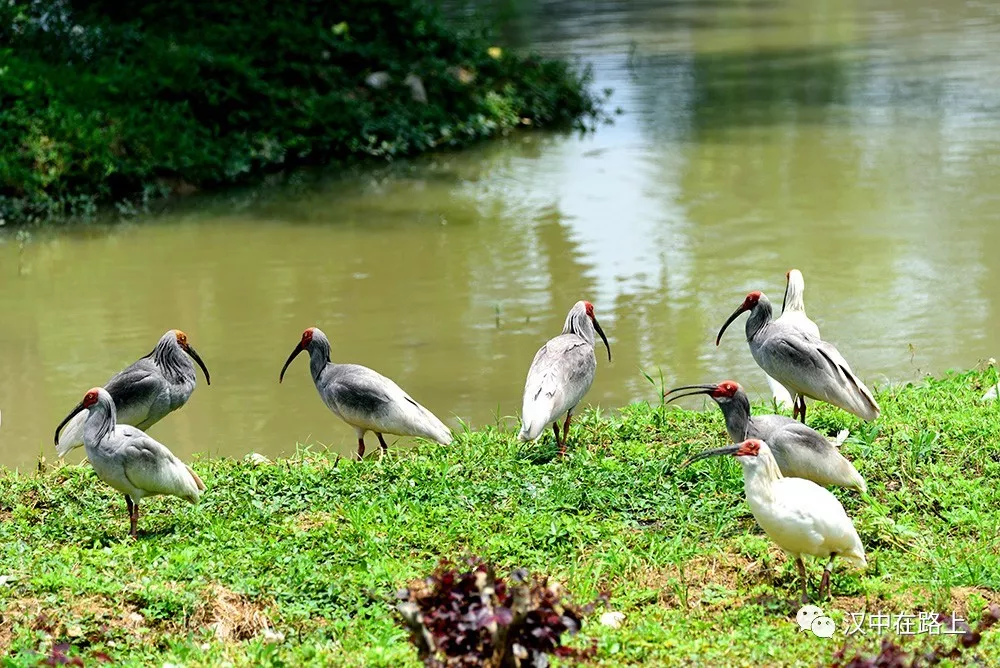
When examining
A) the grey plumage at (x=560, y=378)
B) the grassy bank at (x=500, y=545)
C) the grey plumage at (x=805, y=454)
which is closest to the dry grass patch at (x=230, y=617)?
the grassy bank at (x=500, y=545)

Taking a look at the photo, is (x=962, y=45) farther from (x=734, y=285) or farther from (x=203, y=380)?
(x=203, y=380)

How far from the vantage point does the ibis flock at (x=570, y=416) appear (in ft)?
17.1

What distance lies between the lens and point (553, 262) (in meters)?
12.0

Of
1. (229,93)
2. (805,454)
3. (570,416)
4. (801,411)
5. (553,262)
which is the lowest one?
(553,262)

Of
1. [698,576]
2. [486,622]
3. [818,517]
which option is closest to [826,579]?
[818,517]

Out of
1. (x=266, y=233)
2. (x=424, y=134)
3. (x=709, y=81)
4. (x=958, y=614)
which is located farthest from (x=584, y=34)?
(x=958, y=614)

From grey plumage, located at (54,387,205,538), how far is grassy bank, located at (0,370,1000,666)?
203 millimetres

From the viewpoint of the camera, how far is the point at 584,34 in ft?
76.5

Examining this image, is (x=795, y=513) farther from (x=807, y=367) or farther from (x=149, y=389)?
(x=149, y=389)

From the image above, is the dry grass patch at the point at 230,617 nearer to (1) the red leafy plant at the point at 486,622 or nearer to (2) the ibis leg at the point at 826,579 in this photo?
(1) the red leafy plant at the point at 486,622

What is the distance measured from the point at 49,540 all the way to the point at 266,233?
7367 mm

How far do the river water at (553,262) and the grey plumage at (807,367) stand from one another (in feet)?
5.13

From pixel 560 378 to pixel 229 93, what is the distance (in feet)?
30.6

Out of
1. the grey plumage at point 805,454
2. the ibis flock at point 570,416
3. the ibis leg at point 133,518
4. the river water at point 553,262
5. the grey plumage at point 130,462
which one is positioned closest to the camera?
the ibis flock at point 570,416
